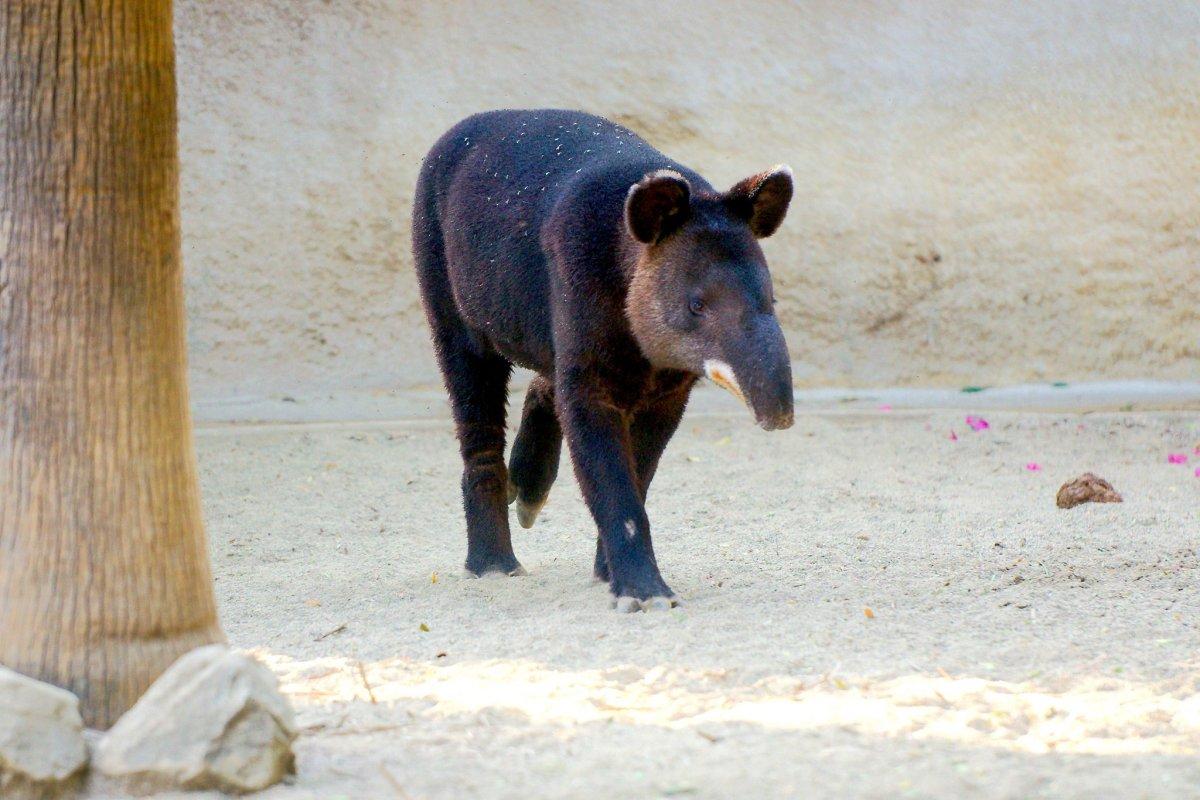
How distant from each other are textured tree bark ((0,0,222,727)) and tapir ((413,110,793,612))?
75.7 inches

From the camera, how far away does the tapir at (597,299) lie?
4.83 meters

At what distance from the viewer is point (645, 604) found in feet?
16.1

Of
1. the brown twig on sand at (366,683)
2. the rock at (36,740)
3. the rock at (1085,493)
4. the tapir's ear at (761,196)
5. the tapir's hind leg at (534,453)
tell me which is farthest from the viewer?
the rock at (1085,493)

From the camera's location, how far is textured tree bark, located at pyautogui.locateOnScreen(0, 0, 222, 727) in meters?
3.20

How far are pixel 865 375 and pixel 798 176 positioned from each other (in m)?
1.49

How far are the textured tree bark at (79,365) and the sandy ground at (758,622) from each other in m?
0.52

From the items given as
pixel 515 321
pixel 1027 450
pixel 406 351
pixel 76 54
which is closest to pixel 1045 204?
pixel 1027 450

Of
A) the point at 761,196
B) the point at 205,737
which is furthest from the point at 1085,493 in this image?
the point at 205,737

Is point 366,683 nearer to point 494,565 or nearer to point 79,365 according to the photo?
point 79,365

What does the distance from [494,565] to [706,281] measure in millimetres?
1641

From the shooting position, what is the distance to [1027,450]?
28.0 feet

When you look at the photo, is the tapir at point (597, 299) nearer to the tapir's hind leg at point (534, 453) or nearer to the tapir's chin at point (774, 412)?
the tapir's chin at point (774, 412)

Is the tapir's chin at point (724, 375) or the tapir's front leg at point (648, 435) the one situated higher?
the tapir's chin at point (724, 375)

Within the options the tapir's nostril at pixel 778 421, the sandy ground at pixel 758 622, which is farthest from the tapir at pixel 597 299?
the sandy ground at pixel 758 622
